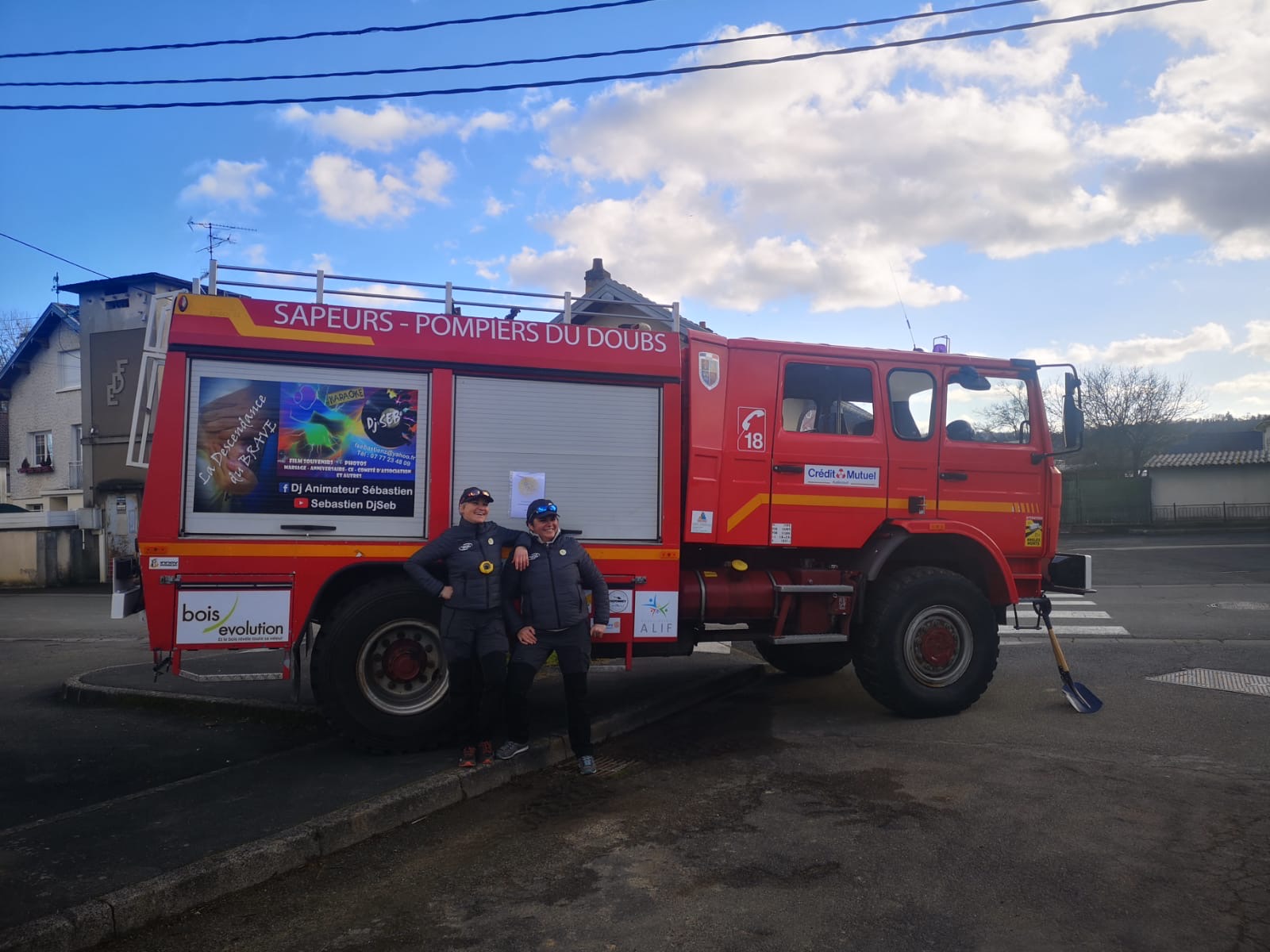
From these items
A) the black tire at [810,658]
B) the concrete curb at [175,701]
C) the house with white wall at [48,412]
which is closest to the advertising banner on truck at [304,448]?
the concrete curb at [175,701]

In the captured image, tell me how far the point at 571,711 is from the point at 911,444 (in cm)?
359

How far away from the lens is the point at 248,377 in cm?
612

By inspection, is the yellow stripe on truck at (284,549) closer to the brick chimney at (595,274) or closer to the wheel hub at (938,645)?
the wheel hub at (938,645)

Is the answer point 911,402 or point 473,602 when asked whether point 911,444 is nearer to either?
point 911,402

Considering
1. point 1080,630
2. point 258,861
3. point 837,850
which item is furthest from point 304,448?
point 1080,630

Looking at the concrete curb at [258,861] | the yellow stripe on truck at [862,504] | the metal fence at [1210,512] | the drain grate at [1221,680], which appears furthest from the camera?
the metal fence at [1210,512]

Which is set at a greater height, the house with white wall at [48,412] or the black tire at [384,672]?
the house with white wall at [48,412]

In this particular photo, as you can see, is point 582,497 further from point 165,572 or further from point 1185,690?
point 1185,690

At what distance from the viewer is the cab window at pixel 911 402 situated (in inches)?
299

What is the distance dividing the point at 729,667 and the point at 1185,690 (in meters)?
4.27

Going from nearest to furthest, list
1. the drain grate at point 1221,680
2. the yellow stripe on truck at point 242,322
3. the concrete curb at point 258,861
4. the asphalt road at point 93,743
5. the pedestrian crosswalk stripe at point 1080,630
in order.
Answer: the concrete curb at point 258,861, the asphalt road at point 93,743, the yellow stripe on truck at point 242,322, the drain grate at point 1221,680, the pedestrian crosswalk stripe at point 1080,630

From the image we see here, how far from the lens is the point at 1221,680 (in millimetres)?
8953

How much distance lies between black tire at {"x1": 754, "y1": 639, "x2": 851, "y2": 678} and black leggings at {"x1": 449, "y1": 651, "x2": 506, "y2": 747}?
3.67 meters

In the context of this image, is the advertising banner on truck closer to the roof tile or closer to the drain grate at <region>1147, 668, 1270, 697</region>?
the drain grate at <region>1147, 668, 1270, 697</region>
